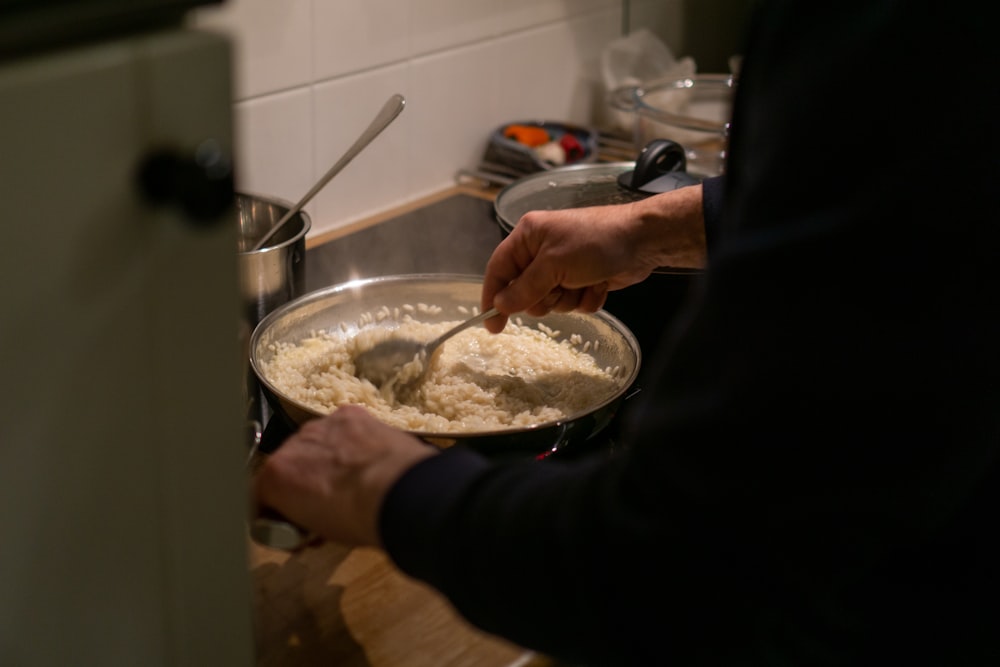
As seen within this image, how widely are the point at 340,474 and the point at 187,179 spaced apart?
26 centimetres

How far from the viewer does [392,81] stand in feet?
5.36

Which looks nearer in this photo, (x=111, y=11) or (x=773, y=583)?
(x=111, y=11)

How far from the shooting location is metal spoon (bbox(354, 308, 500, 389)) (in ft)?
3.61

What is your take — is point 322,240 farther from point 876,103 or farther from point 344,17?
point 876,103

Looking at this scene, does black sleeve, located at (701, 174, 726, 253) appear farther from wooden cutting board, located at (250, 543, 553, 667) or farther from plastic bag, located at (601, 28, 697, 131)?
plastic bag, located at (601, 28, 697, 131)

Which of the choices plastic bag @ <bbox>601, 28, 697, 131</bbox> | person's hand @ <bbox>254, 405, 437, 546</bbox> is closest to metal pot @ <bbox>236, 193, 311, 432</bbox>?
person's hand @ <bbox>254, 405, 437, 546</bbox>

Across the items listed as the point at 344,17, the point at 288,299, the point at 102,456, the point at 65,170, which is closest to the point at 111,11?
the point at 65,170

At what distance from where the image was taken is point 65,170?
46cm

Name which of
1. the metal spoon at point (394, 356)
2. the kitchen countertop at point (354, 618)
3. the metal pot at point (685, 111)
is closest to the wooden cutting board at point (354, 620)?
the kitchen countertop at point (354, 618)

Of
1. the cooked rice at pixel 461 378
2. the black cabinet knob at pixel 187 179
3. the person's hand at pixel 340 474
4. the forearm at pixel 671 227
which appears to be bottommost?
the cooked rice at pixel 461 378

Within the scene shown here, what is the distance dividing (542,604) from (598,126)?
1.59 meters

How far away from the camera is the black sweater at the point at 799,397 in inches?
20.7

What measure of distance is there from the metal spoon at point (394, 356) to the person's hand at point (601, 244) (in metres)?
0.06

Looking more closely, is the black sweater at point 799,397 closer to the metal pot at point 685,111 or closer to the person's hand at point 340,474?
the person's hand at point 340,474
